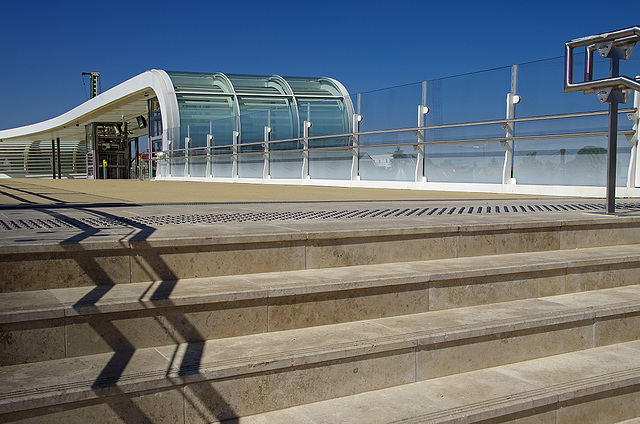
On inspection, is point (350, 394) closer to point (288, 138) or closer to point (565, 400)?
point (565, 400)

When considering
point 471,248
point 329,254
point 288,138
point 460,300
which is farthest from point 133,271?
point 288,138

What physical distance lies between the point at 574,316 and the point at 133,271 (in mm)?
2144

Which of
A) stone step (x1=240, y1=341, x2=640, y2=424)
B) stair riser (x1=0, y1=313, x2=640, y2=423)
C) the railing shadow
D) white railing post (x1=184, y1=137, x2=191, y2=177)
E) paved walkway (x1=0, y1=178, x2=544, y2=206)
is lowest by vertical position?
stone step (x1=240, y1=341, x2=640, y2=424)

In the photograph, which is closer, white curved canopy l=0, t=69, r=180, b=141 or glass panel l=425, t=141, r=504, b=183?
glass panel l=425, t=141, r=504, b=183

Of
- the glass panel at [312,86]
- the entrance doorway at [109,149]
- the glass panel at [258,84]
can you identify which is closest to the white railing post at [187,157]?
the glass panel at [258,84]

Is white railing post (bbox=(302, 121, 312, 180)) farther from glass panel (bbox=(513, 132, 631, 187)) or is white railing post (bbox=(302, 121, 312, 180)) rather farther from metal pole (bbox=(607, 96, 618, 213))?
metal pole (bbox=(607, 96, 618, 213))

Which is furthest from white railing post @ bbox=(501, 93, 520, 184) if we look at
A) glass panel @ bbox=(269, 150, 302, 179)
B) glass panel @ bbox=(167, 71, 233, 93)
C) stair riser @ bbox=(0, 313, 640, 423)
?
glass panel @ bbox=(167, 71, 233, 93)

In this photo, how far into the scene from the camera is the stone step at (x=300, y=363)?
2.03m

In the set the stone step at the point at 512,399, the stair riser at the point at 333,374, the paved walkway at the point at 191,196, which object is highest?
the paved walkway at the point at 191,196

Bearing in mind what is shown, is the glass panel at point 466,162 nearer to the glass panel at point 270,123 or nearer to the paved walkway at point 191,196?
the paved walkway at point 191,196

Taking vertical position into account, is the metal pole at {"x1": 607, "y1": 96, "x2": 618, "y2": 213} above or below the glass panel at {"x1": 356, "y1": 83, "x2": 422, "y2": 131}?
below

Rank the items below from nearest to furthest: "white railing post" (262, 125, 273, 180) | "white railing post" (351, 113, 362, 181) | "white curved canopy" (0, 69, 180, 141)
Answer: "white railing post" (351, 113, 362, 181) → "white railing post" (262, 125, 273, 180) → "white curved canopy" (0, 69, 180, 141)

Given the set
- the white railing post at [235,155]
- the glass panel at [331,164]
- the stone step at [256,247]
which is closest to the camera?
the stone step at [256,247]

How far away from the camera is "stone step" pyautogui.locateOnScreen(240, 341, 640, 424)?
2.29 metres
